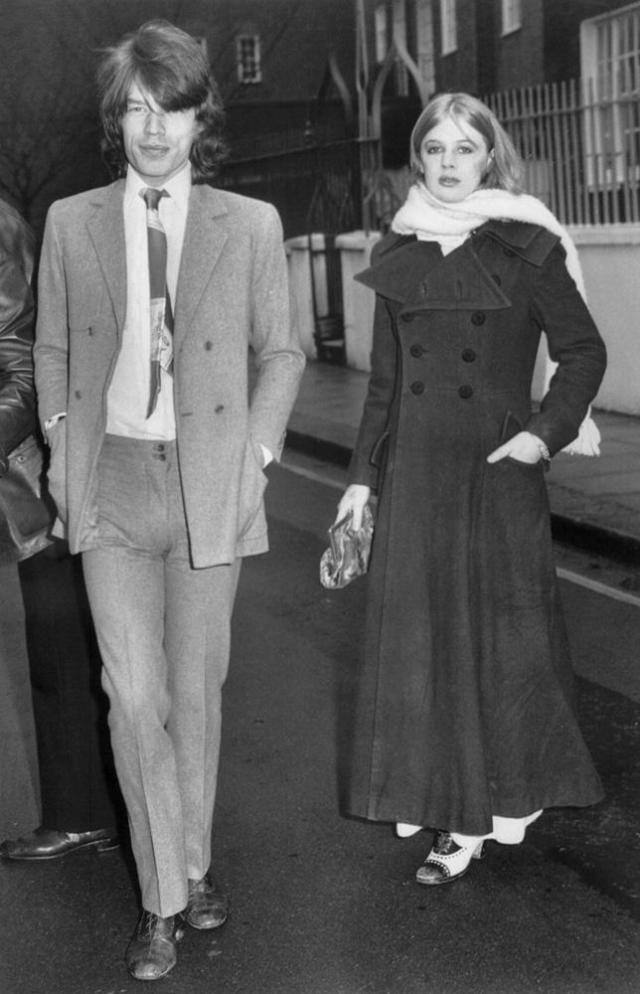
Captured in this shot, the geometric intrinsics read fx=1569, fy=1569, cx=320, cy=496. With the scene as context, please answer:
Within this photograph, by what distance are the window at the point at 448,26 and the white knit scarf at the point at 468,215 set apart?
62.9ft

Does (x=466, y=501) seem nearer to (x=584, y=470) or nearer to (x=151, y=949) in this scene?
(x=151, y=949)

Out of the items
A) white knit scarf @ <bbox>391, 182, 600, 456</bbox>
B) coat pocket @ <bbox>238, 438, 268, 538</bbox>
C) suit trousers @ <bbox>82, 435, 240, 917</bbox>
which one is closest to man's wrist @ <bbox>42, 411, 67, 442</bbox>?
suit trousers @ <bbox>82, 435, 240, 917</bbox>

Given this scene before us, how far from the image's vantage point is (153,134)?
134 inches

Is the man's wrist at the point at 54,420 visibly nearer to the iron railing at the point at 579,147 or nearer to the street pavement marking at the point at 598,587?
the street pavement marking at the point at 598,587

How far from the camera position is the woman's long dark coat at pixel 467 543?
12.9ft

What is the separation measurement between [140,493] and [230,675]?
283cm

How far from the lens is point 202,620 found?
11.8 ft

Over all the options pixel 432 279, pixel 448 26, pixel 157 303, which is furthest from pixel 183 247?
pixel 448 26

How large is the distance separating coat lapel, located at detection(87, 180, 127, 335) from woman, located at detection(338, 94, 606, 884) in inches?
32.4

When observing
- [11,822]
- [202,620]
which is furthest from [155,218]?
[11,822]

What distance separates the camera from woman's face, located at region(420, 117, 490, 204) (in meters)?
3.85

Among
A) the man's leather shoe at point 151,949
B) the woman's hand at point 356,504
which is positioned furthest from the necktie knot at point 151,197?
the man's leather shoe at point 151,949

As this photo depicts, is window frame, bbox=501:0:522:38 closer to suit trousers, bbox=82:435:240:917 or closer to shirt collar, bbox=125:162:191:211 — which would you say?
shirt collar, bbox=125:162:191:211

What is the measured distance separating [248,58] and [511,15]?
8.90m
